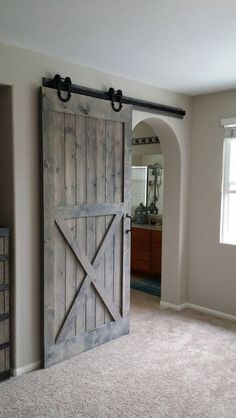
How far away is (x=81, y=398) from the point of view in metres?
2.56

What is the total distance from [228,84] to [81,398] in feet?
10.3

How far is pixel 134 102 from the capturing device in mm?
3545

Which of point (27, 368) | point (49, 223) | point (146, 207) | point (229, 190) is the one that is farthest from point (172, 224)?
point (27, 368)

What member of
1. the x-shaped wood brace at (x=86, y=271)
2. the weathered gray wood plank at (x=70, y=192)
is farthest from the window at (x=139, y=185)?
the weathered gray wood plank at (x=70, y=192)

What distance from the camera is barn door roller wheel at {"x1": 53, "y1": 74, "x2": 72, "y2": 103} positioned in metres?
2.89

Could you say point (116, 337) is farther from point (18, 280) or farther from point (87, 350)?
point (18, 280)

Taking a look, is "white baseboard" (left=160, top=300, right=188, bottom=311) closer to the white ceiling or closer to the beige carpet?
the beige carpet

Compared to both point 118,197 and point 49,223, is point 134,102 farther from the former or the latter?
point 49,223

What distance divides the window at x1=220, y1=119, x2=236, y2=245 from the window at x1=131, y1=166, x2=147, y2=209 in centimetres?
203

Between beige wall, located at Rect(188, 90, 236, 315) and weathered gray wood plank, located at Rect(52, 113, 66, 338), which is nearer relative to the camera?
weathered gray wood plank, located at Rect(52, 113, 66, 338)

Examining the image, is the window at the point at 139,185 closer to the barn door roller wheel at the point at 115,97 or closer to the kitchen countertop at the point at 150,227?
the kitchen countertop at the point at 150,227

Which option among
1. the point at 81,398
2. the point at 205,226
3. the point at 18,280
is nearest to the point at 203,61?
the point at 205,226

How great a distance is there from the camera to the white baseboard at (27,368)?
2.86 m

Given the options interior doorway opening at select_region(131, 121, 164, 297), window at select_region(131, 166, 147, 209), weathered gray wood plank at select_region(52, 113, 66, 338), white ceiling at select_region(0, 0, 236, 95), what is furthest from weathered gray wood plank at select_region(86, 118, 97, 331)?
window at select_region(131, 166, 147, 209)
